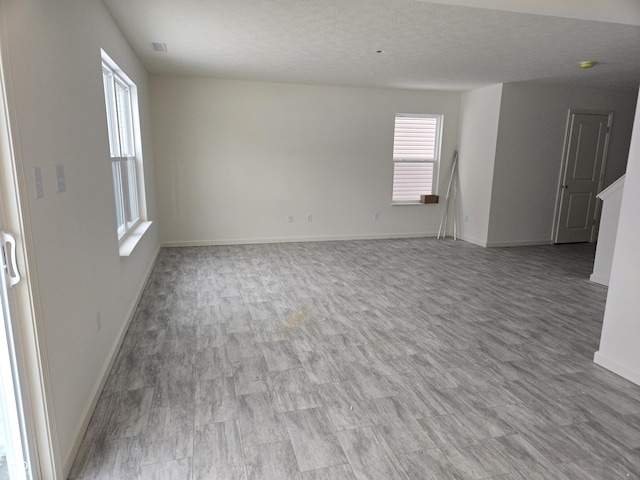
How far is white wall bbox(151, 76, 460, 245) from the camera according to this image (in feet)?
18.8

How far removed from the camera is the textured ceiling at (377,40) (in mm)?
2994

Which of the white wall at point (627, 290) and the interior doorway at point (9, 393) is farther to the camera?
the white wall at point (627, 290)

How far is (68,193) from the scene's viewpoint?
1920 millimetres

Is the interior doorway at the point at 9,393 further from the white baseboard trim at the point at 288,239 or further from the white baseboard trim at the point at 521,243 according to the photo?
the white baseboard trim at the point at 521,243

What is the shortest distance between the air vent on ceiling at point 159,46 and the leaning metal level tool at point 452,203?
4713 millimetres

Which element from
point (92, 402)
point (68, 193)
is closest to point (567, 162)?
point (68, 193)

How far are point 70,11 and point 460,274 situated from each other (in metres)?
4.25

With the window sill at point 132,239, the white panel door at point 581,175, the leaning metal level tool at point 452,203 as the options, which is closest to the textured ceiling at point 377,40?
the white panel door at point 581,175

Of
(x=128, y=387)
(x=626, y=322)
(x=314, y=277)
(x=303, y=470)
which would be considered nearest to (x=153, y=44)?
(x=314, y=277)

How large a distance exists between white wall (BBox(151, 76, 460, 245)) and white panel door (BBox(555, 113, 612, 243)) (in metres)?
1.77

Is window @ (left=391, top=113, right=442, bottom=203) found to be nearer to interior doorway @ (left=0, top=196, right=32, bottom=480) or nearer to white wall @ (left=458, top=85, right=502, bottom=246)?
white wall @ (left=458, top=85, right=502, bottom=246)

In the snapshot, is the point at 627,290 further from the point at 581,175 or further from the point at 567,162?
the point at 581,175

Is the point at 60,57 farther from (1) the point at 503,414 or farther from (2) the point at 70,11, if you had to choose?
(1) the point at 503,414

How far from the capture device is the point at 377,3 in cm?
284
